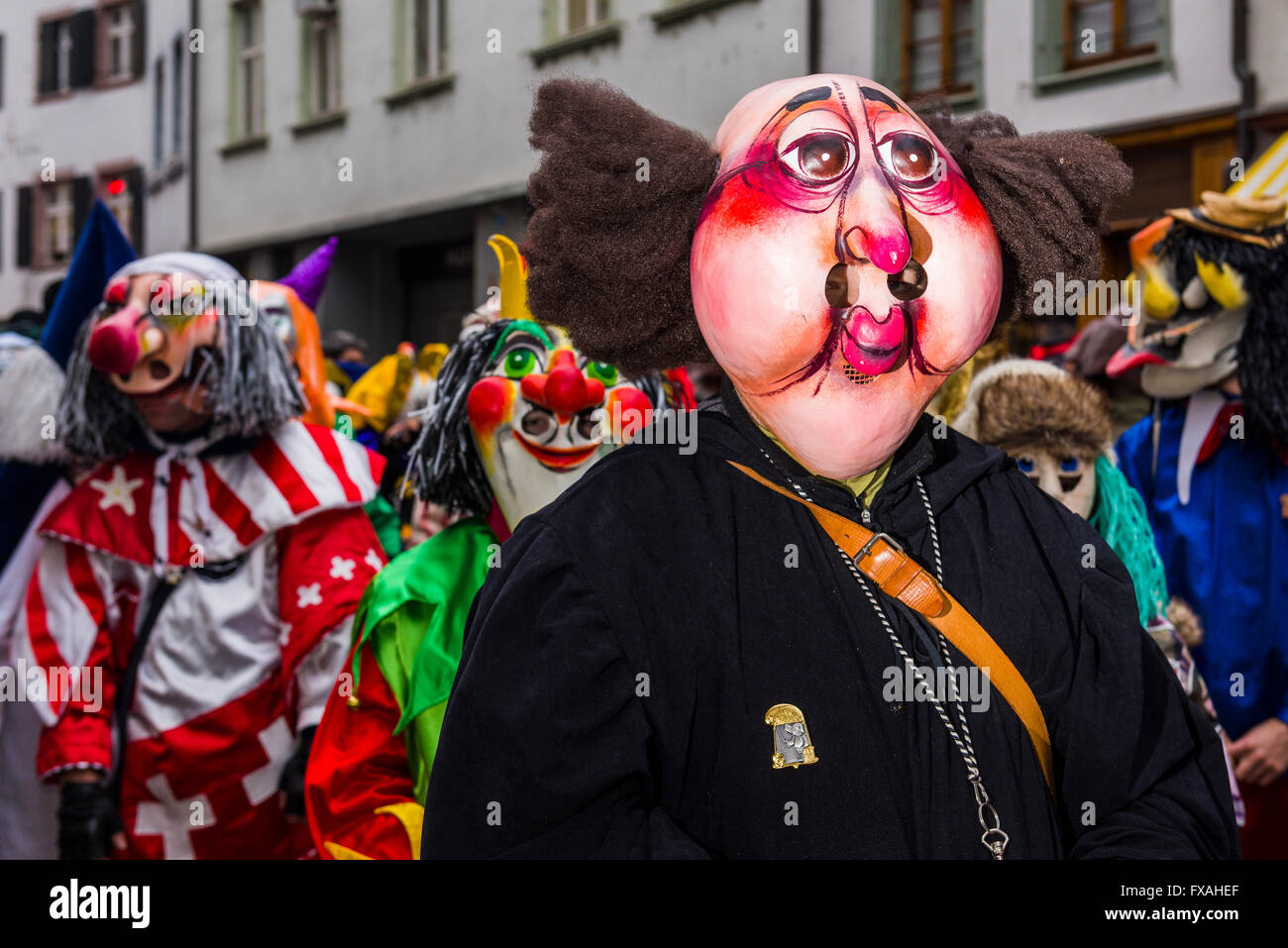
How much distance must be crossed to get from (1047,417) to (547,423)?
1.21m

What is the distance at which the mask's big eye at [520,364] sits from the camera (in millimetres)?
2643

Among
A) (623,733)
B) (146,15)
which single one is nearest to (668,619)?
(623,733)

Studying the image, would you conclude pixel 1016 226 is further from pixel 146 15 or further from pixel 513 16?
pixel 146 15

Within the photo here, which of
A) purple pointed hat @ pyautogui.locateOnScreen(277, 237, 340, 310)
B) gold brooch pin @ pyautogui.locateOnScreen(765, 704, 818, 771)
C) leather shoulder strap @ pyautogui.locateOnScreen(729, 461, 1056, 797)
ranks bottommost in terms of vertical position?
gold brooch pin @ pyautogui.locateOnScreen(765, 704, 818, 771)

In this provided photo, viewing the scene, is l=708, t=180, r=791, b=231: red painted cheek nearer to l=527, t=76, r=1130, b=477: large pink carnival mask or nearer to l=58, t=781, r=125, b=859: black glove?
l=527, t=76, r=1130, b=477: large pink carnival mask

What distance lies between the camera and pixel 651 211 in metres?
1.67

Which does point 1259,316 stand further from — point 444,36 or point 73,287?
point 444,36

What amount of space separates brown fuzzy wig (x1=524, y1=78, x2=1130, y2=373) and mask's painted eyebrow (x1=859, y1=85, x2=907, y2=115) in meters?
0.12

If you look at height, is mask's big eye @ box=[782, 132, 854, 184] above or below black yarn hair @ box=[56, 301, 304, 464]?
above

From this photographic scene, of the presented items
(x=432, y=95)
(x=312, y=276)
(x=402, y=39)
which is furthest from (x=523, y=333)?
(x=402, y=39)

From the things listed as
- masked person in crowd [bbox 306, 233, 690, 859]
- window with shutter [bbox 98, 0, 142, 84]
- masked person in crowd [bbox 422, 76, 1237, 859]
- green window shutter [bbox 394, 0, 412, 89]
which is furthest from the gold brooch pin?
window with shutter [bbox 98, 0, 142, 84]

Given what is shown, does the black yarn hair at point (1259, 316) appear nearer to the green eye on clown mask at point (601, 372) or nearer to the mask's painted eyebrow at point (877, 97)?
the green eye on clown mask at point (601, 372)

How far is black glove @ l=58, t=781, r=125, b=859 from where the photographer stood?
9.77ft
